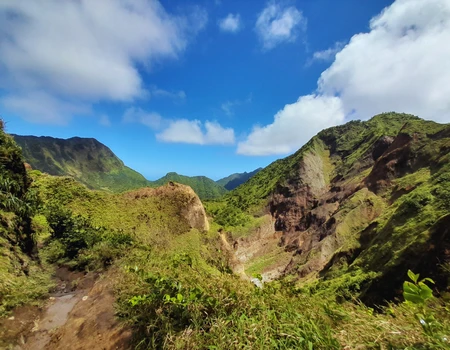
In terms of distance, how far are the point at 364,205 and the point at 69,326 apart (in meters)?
50.0

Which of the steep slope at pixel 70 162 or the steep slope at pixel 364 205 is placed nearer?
the steep slope at pixel 364 205

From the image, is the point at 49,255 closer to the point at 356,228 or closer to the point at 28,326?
the point at 28,326

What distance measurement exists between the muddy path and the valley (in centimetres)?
4

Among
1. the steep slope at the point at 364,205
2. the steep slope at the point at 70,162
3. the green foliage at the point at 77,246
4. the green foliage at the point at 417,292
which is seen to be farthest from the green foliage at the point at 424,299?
the steep slope at the point at 70,162

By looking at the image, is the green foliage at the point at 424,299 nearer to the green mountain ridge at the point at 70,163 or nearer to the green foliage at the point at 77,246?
the green foliage at the point at 77,246

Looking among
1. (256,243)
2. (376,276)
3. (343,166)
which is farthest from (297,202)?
(376,276)

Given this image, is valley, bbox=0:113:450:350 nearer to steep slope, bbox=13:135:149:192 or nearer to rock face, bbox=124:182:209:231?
rock face, bbox=124:182:209:231

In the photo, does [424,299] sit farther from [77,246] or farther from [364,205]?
[364,205]

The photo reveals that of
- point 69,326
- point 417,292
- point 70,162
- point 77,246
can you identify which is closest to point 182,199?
point 77,246

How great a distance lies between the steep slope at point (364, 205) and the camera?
741 inches

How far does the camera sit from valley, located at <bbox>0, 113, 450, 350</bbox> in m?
3.30

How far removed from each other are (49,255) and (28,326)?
955 centimetres

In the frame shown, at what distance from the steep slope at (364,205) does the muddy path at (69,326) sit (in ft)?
35.9

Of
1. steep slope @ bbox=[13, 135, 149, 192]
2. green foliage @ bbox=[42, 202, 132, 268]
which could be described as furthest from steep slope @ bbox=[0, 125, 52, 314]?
steep slope @ bbox=[13, 135, 149, 192]
